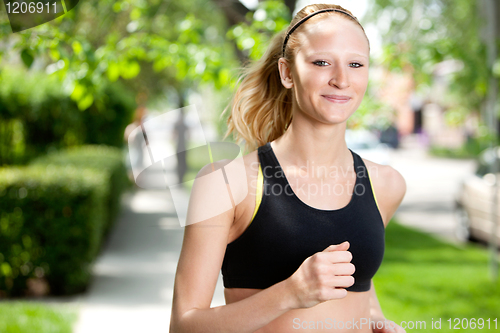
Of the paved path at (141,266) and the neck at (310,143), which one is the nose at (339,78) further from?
the paved path at (141,266)

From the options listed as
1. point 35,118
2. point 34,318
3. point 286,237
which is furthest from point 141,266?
point 286,237

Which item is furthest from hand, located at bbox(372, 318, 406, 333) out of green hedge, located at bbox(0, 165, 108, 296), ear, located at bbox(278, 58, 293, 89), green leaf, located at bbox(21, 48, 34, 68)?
green hedge, located at bbox(0, 165, 108, 296)

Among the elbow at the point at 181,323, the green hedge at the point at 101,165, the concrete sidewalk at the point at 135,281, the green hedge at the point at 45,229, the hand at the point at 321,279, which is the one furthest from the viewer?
the green hedge at the point at 101,165

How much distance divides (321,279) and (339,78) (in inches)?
21.3

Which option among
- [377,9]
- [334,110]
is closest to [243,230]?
[334,110]

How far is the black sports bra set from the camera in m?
1.43

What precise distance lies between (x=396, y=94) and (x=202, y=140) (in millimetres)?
5364

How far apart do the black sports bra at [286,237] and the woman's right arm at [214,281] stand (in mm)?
89

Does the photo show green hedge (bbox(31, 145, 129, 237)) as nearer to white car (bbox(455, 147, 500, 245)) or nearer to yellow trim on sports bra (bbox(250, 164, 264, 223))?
white car (bbox(455, 147, 500, 245))

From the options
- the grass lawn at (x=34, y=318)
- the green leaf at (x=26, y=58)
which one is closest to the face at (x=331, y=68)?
the green leaf at (x=26, y=58)

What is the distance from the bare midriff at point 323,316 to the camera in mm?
1492

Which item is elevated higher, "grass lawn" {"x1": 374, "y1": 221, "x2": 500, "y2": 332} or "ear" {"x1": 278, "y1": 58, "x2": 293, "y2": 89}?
"ear" {"x1": 278, "y1": 58, "x2": 293, "y2": 89}

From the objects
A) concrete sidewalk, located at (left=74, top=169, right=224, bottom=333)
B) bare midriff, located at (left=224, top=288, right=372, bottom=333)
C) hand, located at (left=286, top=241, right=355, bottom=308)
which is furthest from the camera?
concrete sidewalk, located at (left=74, top=169, right=224, bottom=333)

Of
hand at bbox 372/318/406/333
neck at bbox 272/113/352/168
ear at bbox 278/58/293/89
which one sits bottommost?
hand at bbox 372/318/406/333
